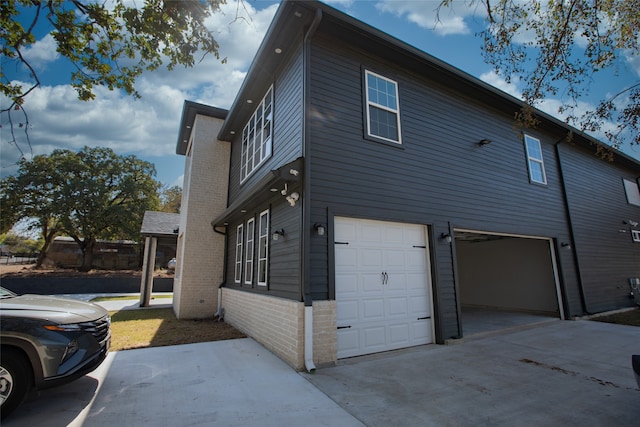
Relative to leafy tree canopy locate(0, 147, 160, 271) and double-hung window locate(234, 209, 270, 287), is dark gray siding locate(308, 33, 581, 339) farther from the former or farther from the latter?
leafy tree canopy locate(0, 147, 160, 271)

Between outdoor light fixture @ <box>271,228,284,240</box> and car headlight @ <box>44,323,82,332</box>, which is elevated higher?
outdoor light fixture @ <box>271,228,284,240</box>

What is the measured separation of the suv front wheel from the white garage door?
3.78m

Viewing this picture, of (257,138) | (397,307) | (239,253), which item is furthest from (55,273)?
(397,307)

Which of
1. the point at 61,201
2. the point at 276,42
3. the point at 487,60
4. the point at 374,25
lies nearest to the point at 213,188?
the point at 276,42

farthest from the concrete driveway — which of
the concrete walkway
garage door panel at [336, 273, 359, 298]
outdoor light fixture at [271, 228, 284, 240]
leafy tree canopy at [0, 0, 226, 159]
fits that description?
leafy tree canopy at [0, 0, 226, 159]

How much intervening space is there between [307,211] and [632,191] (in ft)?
50.2

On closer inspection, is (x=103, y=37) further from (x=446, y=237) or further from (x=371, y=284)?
(x=446, y=237)

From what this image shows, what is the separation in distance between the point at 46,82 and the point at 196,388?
15.0 ft

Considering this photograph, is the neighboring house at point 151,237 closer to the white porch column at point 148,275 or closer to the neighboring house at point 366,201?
the white porch column at point 148,275

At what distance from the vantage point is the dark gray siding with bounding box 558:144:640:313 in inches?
374

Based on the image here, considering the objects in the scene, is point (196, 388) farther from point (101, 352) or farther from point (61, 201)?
point (61, 201)

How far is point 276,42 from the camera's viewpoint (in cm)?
610

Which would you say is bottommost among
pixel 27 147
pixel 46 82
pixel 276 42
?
pixel 27 147

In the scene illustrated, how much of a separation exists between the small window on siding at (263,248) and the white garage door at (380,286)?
1.87m
